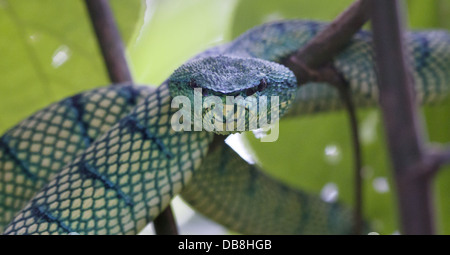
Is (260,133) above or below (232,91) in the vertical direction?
below

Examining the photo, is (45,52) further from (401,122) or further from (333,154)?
(401,122)

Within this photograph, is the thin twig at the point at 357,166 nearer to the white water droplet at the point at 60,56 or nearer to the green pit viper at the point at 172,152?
the green pit viper at the point at 172,152

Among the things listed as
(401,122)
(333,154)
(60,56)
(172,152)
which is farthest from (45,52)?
(401,122)

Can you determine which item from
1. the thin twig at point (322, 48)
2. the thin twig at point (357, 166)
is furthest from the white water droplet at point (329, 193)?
the thin twig at point (322, 48)

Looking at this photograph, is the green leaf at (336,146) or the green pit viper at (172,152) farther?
the green leaf at (336,146)

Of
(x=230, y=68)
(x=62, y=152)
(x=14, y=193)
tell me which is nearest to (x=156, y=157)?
(x=230, y=68)

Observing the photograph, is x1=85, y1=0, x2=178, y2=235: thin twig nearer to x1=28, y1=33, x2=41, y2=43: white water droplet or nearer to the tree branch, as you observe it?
x1=28, y1=33, x2=41, y2=43: white water droplet
